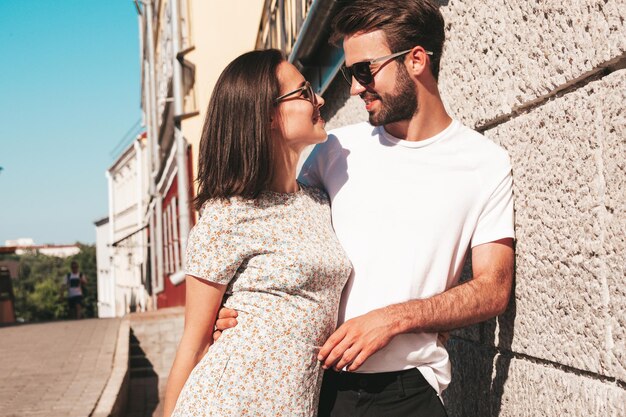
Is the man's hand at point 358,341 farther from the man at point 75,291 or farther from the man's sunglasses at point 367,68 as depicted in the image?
the man at point 75,291

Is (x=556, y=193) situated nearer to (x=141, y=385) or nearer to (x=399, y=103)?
(x=399, y=103)

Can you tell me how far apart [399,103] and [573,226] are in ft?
2.33

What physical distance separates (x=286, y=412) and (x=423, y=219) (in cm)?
72

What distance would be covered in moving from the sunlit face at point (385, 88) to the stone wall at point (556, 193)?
0.31m

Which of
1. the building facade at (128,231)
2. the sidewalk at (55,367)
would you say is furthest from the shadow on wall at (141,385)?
the building facade at (128,231)

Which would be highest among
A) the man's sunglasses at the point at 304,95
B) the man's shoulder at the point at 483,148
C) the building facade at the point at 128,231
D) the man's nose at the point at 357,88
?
the man's nose at the point at 357,88

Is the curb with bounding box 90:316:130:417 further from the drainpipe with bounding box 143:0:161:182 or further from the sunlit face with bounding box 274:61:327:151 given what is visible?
the drainpipe with bounding box 143:0:161:182

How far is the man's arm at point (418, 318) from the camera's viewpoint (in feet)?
7.30

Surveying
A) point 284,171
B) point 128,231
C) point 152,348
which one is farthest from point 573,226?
point 128,231

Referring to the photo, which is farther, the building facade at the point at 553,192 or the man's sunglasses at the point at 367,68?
the man's sunglasses at the point at 367,68

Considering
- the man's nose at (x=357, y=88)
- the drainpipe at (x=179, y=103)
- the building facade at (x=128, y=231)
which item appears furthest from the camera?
the building facade at (x=128, y=231)

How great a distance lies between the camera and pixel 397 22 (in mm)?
2664

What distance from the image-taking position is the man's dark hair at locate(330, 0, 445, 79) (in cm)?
266

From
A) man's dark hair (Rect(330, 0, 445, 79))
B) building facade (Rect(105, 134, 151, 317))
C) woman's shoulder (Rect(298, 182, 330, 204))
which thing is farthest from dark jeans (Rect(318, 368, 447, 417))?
building facade (Rect(105, 134, 151, 317))
